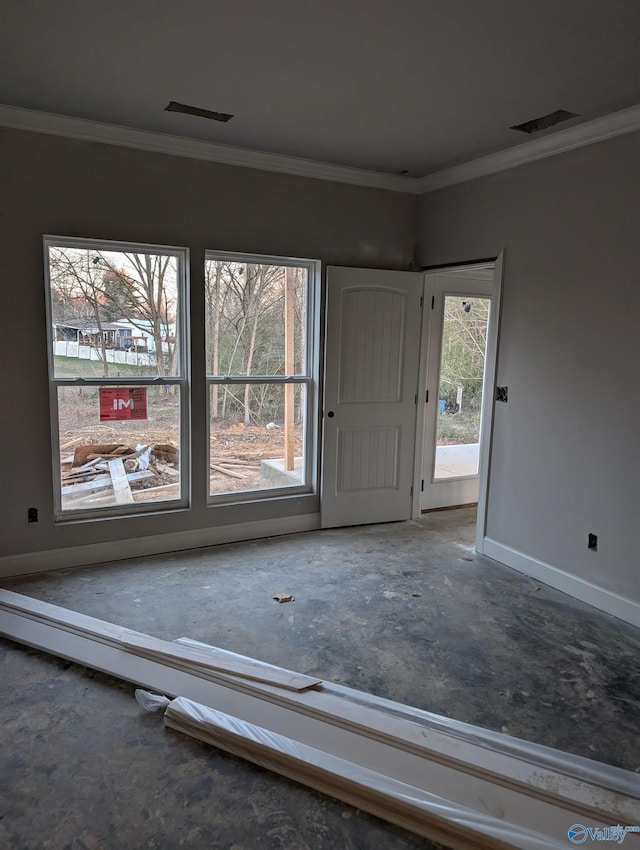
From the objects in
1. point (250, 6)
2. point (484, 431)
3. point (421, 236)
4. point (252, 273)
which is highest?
point (250, 6)

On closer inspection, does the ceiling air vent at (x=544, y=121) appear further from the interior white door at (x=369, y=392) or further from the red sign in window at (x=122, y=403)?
the red sign in window at (x=122, y=403)

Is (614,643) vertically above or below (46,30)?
below

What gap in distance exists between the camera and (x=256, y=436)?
14.7 ft

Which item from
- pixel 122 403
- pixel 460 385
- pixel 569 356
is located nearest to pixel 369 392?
pixel 460 385

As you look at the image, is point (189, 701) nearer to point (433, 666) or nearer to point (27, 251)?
point (433, 666)

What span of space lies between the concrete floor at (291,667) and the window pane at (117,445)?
1.65ft

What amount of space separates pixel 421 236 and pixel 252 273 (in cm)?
151

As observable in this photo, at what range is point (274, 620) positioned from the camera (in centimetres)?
325

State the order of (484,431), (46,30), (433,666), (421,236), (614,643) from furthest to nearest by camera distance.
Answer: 1. (421,236)
2. (484,431)
3. (614,643)
4. (433,666)
5. (46,30)

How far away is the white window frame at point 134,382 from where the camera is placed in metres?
3.71

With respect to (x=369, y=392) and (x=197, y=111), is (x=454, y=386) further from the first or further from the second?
(x=197, y=111)

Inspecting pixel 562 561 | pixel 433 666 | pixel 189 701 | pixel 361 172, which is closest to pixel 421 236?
pixel 361 172

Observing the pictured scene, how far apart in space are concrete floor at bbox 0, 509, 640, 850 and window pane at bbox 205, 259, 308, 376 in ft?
4.50

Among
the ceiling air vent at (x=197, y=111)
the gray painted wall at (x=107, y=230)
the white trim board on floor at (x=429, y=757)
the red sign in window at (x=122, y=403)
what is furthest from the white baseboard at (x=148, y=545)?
the ceiling air vent at (x=197, y=111)
